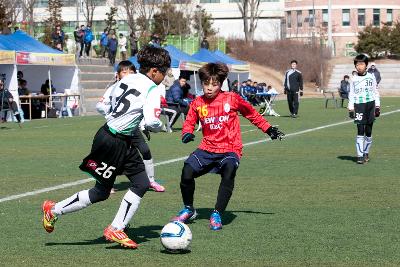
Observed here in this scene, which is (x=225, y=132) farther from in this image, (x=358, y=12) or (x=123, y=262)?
(x=358, y=12)

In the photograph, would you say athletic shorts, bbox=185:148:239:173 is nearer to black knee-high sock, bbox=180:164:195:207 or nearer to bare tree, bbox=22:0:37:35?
black knee-high sock, bbox=180:164:195:207

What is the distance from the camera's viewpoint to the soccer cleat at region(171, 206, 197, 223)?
9656mm

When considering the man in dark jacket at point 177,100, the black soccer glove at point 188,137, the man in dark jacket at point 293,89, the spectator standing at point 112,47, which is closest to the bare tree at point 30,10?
the spectator standing at point 112,47

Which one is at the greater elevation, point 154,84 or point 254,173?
point 154,84

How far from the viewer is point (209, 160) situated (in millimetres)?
9867

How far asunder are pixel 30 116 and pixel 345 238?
2786cm

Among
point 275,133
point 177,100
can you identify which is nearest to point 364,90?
point 275,133

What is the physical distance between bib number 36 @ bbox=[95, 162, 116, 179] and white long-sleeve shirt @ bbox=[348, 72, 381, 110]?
28.4ft

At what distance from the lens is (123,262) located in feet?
25.7

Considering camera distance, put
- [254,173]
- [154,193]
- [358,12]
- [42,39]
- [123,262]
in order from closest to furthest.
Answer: [123,262], [154,193], [254,173], [42,39], [358,12]

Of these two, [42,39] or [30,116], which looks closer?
[30,116]

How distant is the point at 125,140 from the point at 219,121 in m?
1.54

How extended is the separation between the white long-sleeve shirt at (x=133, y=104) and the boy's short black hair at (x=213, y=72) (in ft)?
3.89

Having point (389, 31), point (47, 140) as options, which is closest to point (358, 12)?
point (389, 31)
